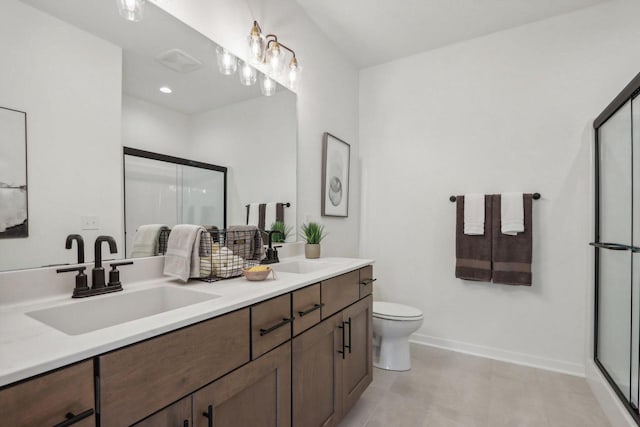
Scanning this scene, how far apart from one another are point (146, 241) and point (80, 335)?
2.21ft

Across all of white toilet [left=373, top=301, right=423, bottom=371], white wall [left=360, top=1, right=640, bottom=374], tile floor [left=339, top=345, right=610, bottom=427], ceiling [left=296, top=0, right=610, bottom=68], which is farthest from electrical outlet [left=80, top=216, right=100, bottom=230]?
white wall [left=360, top=1, right=640, bottom=374]

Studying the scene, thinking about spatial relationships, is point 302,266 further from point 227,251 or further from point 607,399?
point 607,399

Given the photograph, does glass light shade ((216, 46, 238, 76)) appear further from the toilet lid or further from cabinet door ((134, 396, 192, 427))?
the toilet lid

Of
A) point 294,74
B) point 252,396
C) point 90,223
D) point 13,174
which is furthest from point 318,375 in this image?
point 294,74

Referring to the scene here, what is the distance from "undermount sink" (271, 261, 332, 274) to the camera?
1909 millimetres

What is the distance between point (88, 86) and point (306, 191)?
58.5 inches

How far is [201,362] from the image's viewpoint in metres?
0.87

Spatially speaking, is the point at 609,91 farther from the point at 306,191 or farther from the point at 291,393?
the point at 291,393

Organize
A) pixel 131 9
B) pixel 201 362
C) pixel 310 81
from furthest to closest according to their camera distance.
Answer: pixel 310 81, pixel 131 9, pixel 201 362

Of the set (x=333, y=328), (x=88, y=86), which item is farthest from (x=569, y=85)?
(x=88, y=86)

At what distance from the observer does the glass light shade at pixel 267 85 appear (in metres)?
1.93

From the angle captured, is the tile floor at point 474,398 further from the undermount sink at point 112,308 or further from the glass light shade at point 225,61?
the glass light shade at point 225,61

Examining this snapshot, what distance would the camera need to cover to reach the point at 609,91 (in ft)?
7.31

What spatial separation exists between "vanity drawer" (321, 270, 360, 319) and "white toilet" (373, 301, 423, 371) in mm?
587
